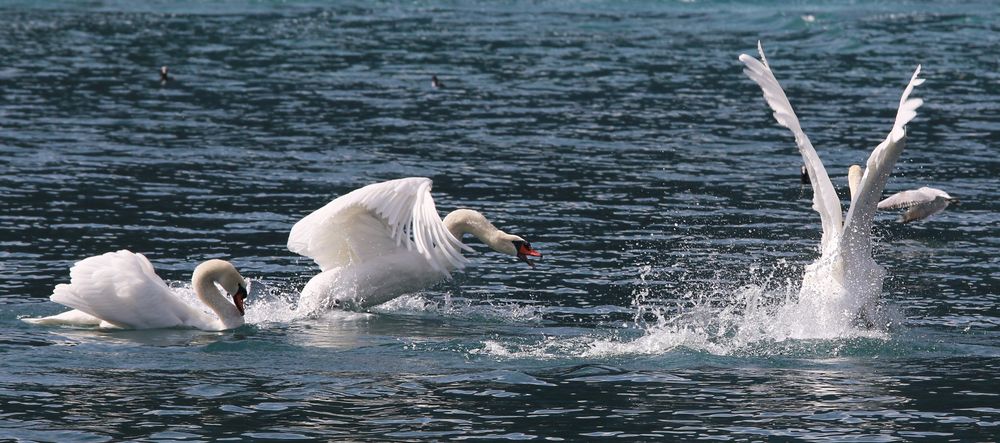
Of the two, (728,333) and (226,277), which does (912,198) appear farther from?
(226,277)

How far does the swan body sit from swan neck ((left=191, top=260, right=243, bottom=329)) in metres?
8.15

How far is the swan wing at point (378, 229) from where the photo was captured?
1312 centimetres

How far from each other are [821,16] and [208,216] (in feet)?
86.1

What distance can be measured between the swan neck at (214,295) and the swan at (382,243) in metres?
0.93

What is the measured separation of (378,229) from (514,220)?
372 centimetres

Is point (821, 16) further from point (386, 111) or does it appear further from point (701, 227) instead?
point (701, 227)

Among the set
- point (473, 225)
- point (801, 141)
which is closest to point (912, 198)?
point (473, 225)

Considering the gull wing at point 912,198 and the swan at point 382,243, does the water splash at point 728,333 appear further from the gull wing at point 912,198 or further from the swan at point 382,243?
the gull wing at point 912,198

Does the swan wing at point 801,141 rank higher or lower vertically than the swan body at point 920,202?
higher

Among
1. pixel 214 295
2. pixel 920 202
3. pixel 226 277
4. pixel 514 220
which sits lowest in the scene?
pixel 214 295

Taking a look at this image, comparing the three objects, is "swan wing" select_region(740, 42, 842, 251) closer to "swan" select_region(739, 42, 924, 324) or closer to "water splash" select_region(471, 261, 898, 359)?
"swan" select_region(739, 42, 924, 324)

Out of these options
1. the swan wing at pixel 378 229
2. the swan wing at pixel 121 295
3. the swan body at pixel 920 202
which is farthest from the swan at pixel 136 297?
the swan body at pixel 920 202

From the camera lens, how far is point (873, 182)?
37.9 ft

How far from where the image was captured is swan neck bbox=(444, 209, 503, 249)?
14.0 m
